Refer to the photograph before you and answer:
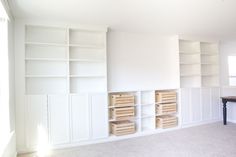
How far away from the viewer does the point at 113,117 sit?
4.18 metres

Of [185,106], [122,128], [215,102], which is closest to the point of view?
[122,128]

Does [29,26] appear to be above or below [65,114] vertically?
above

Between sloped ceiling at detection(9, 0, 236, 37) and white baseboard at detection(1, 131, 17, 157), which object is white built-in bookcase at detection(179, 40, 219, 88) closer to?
sloped ceiling at detection(9, 0, 236, 37)

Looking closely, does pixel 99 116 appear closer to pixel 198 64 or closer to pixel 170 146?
pixel 170 146

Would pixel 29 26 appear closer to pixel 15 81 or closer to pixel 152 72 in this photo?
pixel 15 81

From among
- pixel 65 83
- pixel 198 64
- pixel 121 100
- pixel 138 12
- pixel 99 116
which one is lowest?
pixel 99 116

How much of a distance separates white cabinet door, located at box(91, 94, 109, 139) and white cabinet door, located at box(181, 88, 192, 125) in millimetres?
1949

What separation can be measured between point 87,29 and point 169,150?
2.53 metres

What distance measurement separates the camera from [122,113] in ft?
13.7

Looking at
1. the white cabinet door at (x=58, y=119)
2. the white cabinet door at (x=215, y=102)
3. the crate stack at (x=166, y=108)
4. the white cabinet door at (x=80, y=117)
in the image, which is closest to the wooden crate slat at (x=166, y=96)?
the crate stack at (x=166, y=108)

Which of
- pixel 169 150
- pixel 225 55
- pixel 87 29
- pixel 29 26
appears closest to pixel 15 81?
pixel 29 26

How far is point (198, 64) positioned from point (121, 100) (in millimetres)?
2336

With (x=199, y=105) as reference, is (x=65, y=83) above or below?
above

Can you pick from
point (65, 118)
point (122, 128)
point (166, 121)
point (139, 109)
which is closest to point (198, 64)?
point (166, 121)
